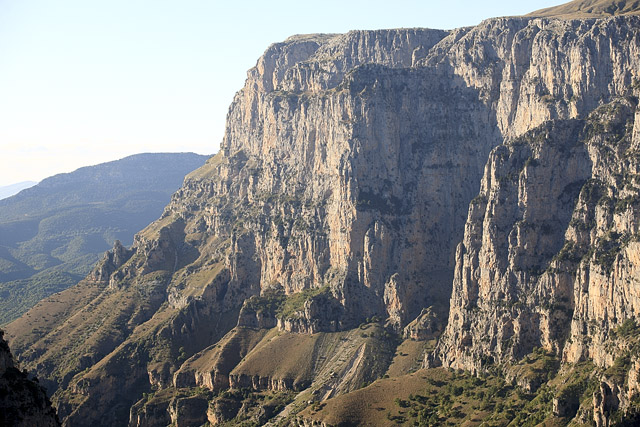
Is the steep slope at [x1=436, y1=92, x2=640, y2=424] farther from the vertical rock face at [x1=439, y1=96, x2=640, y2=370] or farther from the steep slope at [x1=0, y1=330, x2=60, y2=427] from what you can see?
the steep slope at [x1=0, y1=330, x2=60, y2=427]

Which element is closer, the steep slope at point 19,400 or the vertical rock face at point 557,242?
the steep slope at point 19,400

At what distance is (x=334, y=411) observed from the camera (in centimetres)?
18225

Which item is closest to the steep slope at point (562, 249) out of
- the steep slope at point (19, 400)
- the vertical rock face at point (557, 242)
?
the vertical rock face at point (557, 242)

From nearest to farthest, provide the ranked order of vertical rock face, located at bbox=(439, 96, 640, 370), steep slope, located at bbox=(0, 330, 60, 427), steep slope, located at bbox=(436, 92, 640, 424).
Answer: steep slope, located at bbox=(0, 330, 60, 427)
steep slope, located at bbox=(436, 92, 640, 424)
vertical rock face, located at bbox=(439, 96, 640, 370)

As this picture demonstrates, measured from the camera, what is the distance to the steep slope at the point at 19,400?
93.3 metres

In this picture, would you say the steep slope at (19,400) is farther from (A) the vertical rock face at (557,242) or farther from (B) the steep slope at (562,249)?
(A) the vertical rock face at (557,242)

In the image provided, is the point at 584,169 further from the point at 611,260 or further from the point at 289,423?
the point at 289,423

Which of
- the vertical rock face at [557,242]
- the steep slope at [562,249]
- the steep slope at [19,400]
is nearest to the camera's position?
the steep slope at [19,400]

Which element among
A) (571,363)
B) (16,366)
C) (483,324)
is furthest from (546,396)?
(16,366)

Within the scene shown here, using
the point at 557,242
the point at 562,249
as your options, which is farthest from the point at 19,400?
the point at 557,242

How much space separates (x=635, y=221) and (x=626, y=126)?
2813 centimetres

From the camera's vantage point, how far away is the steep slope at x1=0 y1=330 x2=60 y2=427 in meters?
93.3

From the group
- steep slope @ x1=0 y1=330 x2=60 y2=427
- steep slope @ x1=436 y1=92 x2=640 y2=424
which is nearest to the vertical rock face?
steep slope @ x1=436 y1=92 x2=640 y2=424

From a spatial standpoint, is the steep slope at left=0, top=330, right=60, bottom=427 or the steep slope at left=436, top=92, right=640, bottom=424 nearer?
the steep slope at left=0, top=330, right=60, bottom=427
